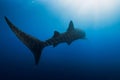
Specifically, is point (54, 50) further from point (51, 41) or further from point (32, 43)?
point (32, 43)

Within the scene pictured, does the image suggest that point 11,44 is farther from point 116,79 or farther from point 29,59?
point 116,79

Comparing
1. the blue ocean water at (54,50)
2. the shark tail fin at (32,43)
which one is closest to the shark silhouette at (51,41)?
the shark tail fin at (32,43)

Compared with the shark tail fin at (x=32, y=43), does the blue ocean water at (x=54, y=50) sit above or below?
above

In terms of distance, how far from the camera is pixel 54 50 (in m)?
16.2

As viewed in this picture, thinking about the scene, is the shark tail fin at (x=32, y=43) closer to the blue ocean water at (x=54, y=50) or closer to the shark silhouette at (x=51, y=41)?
the shark silhouette at (x=51, y=41)

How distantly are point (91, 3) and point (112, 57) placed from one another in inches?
256

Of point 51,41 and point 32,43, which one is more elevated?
point 51,41

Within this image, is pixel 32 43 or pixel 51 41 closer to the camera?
pixel 32 43

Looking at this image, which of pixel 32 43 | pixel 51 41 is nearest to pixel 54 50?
pixel 51 41

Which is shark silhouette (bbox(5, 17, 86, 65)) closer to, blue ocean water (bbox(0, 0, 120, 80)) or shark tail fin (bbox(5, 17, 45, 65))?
shark tail fin (bbox(5, 17, 45, 65))

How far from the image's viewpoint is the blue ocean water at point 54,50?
1367cm

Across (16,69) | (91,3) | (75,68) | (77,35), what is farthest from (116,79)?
(77,35)

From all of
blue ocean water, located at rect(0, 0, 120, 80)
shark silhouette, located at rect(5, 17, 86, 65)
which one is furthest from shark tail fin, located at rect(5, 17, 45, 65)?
blue ocean water, located at rect(0, 0, 120, 80)

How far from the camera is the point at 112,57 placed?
17.5m
